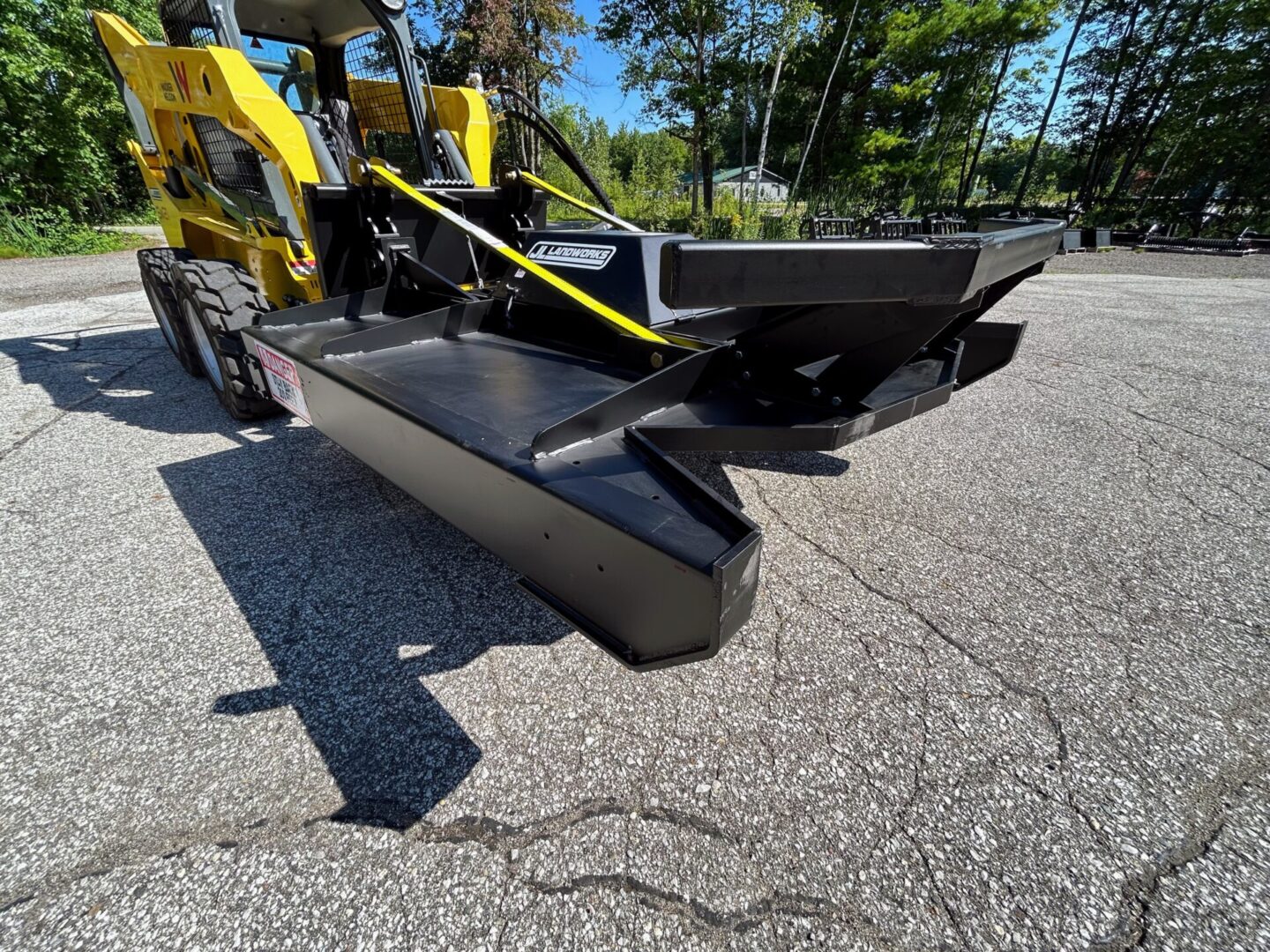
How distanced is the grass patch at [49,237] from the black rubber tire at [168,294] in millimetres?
13181

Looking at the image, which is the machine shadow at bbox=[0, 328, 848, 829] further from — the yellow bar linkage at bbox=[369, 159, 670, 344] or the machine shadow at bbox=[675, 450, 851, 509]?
the yellow bar linkage at bbox=[369, 159, 670, 344]

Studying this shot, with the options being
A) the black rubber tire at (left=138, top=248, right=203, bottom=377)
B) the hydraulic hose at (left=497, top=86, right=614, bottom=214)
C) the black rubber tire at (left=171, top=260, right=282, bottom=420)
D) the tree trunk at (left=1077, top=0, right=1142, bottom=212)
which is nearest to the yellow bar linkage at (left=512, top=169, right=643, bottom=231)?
the hydraulic hose at (left=497, top=86, right=614, bottom=214)

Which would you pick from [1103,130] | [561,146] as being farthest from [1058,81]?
[561,146]

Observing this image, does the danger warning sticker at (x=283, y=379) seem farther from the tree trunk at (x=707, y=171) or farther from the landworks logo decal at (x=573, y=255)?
the tree trunk at (x=707, y=171)

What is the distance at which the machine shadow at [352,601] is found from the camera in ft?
4.76

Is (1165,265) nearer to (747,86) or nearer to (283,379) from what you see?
(747,86)

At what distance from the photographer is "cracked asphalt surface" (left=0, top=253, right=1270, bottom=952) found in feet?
3.73

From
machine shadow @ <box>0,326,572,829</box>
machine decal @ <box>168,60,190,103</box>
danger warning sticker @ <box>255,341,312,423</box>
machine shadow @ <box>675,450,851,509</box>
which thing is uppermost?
machine decal @ <box>168,60,190,103</box>

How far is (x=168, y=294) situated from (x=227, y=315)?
4.36ft

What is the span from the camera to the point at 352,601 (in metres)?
1.98

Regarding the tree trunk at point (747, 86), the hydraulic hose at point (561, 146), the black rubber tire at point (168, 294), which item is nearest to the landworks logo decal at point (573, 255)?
the hydraulic hose at point (561, 146)

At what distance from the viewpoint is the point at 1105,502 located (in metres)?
2.67

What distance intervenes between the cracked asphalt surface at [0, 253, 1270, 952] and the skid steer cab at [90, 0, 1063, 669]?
515 millimetres

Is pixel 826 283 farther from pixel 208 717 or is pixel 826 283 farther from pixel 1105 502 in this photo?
pixel 1105 502
